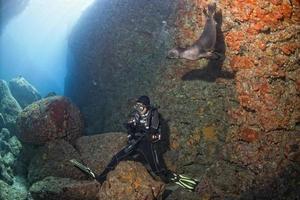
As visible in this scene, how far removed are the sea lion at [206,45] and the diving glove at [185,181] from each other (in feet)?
8.43

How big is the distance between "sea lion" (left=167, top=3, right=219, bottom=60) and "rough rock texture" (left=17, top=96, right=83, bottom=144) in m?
4.06

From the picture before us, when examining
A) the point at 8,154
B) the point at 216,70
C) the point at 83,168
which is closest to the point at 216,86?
the point at 216,70

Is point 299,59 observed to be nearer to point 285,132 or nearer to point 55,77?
point 285,132

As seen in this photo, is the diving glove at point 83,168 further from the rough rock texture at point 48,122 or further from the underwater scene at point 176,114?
the rough rock texture at point 48,122

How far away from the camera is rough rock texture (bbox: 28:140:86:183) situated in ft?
23.0

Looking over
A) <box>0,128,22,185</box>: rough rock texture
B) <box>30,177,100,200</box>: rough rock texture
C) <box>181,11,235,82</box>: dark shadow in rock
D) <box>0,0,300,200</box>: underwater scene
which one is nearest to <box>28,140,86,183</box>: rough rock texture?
<box>0,0,300,200</box>: underwater scene

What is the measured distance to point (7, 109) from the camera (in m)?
14.1

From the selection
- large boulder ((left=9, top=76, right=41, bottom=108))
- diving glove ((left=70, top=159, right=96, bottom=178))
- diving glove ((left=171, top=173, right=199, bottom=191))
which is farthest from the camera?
large boulder ((left=9, top=76, right=41, bottom=108))

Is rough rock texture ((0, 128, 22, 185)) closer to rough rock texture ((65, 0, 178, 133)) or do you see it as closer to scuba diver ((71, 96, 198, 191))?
rough rock texture ((65, 0, 178, 133))

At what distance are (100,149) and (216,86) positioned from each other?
124 inches

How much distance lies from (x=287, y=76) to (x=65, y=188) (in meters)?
4.57

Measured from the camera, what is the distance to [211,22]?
5.50 metres

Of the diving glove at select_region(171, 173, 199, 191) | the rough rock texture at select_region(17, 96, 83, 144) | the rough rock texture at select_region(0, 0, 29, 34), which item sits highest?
the rough rock texture at select_region(0, 0, 29, 34)

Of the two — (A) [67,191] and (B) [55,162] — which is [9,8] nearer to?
(B) [55,162]
